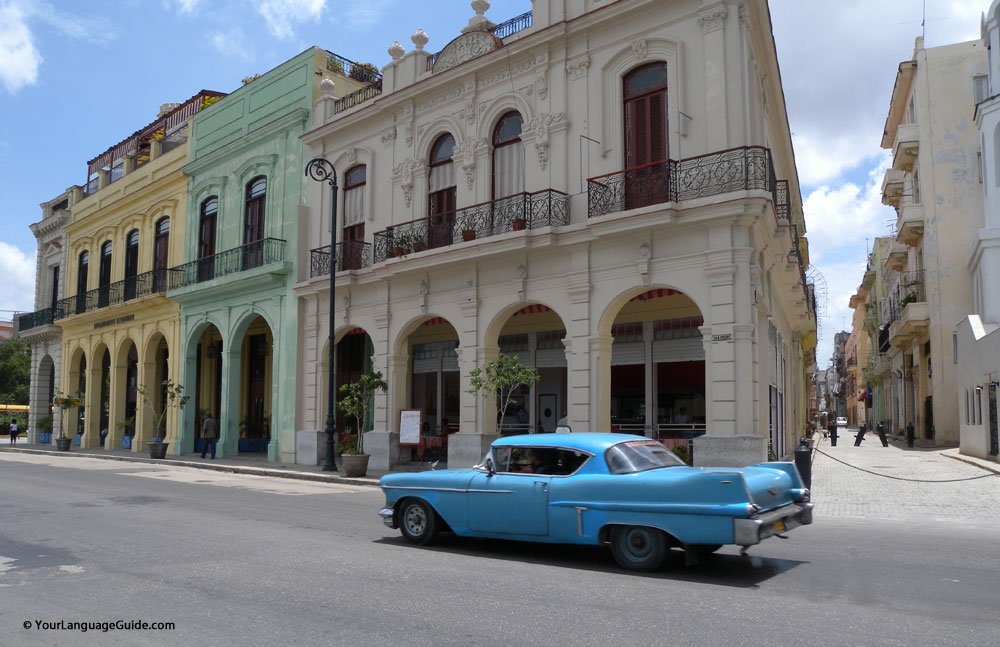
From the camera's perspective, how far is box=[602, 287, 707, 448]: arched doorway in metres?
19.0

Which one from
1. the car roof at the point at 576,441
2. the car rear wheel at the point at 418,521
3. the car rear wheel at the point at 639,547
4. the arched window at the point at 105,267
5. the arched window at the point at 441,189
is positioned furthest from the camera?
the arched window at the point at 105,267

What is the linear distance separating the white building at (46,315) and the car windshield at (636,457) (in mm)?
36043

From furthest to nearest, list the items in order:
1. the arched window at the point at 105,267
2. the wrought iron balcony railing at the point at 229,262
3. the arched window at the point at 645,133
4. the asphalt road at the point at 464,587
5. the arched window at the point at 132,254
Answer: the arched window at the point at 105,267 → the arched window at the point at 132,254 → the wrought iron balcony railing at the point at 229,262 → the arched window at the point at 645,133 → the asphalt road at the point at 464,587

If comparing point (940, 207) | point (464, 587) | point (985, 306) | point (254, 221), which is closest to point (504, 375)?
point (464, 587)

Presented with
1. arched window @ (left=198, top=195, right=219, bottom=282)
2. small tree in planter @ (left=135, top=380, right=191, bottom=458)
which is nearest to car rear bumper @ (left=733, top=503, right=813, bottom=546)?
small tree in planter @ (left=135, top=380, right=191, bottom=458)

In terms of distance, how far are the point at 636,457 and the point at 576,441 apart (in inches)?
24.6

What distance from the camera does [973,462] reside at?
65.9 feet

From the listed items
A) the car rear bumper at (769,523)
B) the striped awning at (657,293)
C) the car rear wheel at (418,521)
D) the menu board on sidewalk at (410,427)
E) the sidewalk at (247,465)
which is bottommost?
the sidewalk at (247,465)

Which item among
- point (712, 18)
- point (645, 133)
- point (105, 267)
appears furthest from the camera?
point (105, 267)

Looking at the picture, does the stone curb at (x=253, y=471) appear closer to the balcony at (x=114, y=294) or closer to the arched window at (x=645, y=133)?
the balcony at (x=114, y=294)

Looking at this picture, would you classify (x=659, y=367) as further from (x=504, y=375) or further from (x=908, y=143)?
(x=908, y=143)

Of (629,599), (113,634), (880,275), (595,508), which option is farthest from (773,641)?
(880,275)

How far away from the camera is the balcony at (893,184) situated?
38938mm

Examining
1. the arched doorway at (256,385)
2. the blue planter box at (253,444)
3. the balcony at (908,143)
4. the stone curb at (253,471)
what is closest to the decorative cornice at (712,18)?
the stone curb at (253,471)
